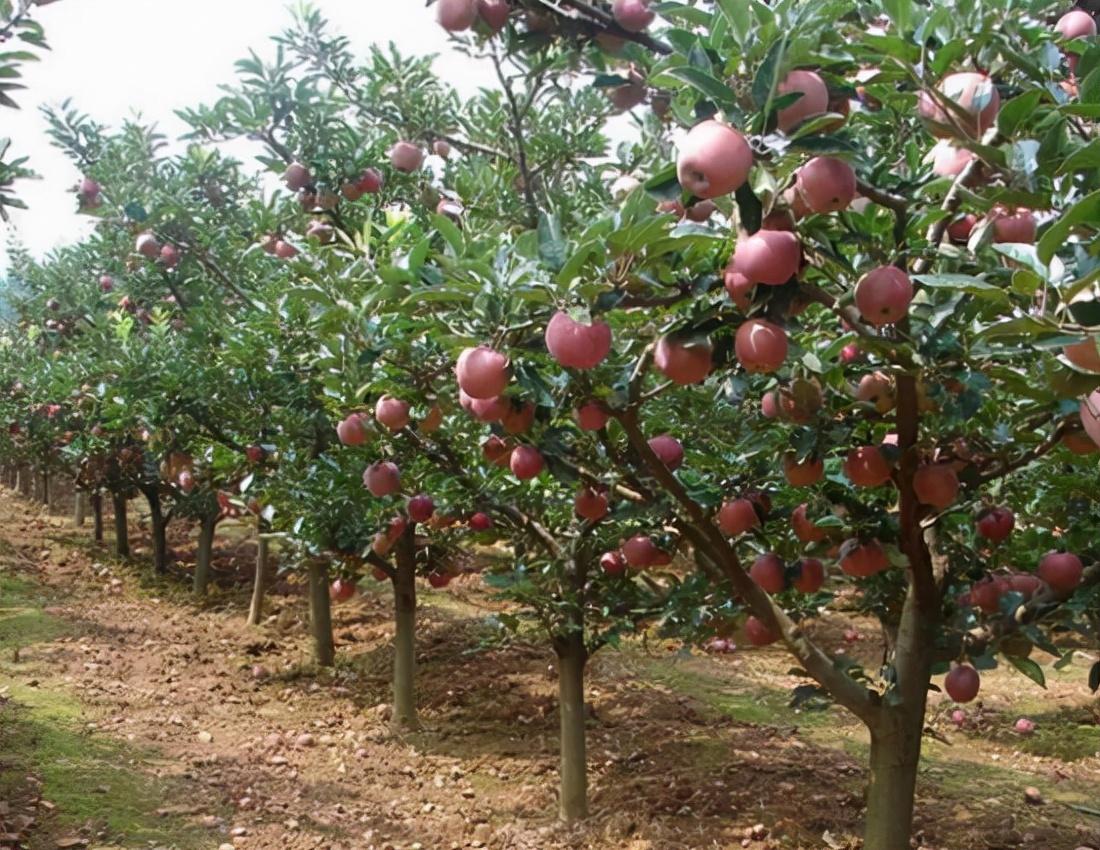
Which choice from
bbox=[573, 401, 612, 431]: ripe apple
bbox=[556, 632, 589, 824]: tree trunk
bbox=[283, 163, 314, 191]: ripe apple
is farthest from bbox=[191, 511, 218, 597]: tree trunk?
bbox=[573, 401, 612, 431]: ripe apple

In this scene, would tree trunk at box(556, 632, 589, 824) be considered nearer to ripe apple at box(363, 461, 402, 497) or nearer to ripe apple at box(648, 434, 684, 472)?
ripe apple at box(363, 461, 402, 497)

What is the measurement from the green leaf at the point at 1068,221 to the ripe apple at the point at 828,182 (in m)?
0.33

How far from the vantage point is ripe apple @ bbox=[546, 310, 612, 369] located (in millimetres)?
1854

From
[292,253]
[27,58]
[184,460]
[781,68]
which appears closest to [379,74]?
[292,253]

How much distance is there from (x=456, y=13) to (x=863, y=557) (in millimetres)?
1925

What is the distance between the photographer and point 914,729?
10.6 ft

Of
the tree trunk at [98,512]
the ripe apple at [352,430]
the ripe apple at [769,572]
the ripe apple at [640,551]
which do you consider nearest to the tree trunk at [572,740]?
the ripe apple at [640,551]

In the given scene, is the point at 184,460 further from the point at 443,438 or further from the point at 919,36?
the point at 919,36

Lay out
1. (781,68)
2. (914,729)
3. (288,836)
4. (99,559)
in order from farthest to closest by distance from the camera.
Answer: (99,559) < (288,836) < (914,729) < (781,68)

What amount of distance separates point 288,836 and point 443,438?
7.29 ft

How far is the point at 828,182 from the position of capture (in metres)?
1.57

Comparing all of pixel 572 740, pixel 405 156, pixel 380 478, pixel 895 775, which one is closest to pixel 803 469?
pixel 895 775

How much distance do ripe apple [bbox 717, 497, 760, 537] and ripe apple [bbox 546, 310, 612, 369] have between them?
138cm

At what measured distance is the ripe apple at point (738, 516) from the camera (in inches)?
122
